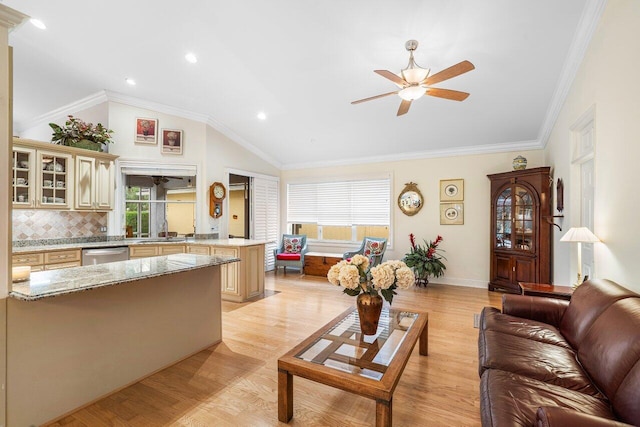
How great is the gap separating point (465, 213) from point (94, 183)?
6442mm

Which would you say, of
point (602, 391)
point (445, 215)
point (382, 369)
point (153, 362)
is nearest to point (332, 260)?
point (445, 215)

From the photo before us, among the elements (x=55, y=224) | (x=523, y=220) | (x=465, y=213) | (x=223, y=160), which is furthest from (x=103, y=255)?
(x=523, y=220)

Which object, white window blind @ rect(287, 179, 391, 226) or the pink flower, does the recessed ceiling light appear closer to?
white window blind @ rect(287, 179, 391, 226)

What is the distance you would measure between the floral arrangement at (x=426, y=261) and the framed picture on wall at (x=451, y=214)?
36 cm

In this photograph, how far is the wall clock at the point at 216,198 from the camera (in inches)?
213

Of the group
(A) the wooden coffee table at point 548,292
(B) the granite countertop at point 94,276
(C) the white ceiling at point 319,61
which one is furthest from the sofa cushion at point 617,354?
(B) the granite countertop at point 94,276

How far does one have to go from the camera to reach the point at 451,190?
5645 mm

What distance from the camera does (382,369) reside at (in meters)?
1.76

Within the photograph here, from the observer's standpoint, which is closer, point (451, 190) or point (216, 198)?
point (216, 198)

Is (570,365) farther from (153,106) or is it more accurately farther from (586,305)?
(153,106)

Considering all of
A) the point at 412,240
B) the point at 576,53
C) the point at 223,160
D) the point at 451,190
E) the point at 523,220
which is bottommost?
the point at 412,240

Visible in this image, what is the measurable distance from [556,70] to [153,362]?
201 inches

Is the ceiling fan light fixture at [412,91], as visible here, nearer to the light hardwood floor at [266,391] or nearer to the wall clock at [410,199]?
the light hardwood floor at [266,391]

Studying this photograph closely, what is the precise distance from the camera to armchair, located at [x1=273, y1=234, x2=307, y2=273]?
6363 millimetres
